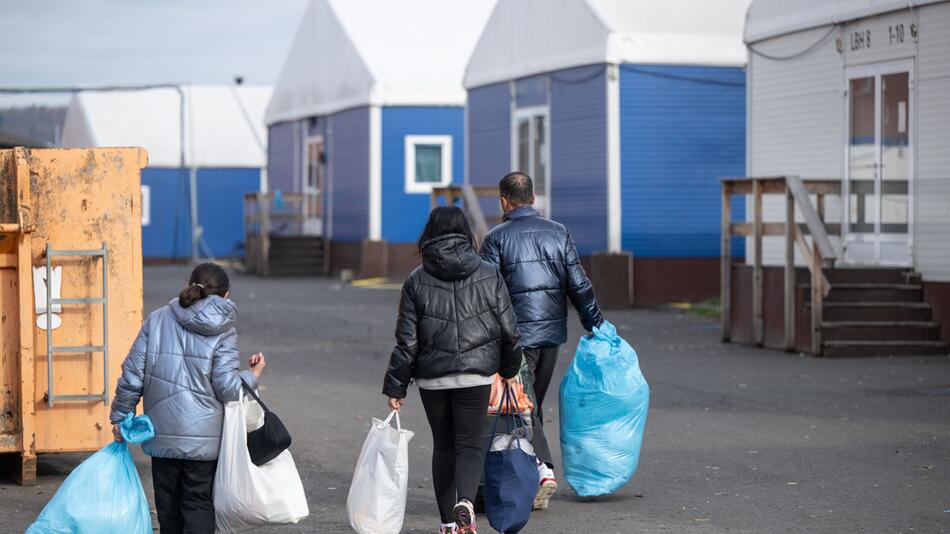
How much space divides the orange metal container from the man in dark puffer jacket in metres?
2.23

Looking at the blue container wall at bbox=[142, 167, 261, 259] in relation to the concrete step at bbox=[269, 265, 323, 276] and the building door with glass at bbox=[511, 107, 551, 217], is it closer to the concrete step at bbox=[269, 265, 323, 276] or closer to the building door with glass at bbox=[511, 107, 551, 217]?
the concrete step at bbox=[269, 265, 323, 276]

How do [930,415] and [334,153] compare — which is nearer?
[930,415]

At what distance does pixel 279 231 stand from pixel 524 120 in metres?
13.9

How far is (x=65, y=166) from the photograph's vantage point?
8.88 metres

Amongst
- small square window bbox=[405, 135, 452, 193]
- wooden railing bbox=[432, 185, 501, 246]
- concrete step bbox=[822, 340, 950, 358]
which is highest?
small square window bbox=[405, 135, 452, 193]

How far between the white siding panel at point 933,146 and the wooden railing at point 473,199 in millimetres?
7729

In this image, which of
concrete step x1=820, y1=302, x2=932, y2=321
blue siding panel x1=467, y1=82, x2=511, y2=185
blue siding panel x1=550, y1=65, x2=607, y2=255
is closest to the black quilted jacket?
concrete step x1=820, y1=302, x2=932, y2=321

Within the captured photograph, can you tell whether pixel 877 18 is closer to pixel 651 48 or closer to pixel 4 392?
pixel 651 48

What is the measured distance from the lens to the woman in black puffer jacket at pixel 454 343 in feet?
22.6

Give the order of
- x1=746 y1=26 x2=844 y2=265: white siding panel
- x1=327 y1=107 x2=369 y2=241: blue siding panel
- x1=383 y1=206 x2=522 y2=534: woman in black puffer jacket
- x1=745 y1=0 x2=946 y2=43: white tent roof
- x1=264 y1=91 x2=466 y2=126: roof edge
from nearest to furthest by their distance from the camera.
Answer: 1. x1=383 y1=206 x2=522 y2=534: woman in black puffer jacket
2. x1=745 y1=0 x2=946 y2=43: white tent roof
3. x1=746 y1=26 x2=844 y2=265: white siding panel
4. x1=264 y1=91 x2=466 y2=126: roof edge
5. x1=327 y1=107 x2=369 y2=241: blue siding panel

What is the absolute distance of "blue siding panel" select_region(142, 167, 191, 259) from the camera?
147 feet

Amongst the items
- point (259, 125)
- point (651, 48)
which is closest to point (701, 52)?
point (651, 48)

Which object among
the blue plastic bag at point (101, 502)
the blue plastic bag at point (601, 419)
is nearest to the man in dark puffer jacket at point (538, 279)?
the blue plastic bag at point (601, 419)

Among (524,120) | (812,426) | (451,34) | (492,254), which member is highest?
(451,34)
